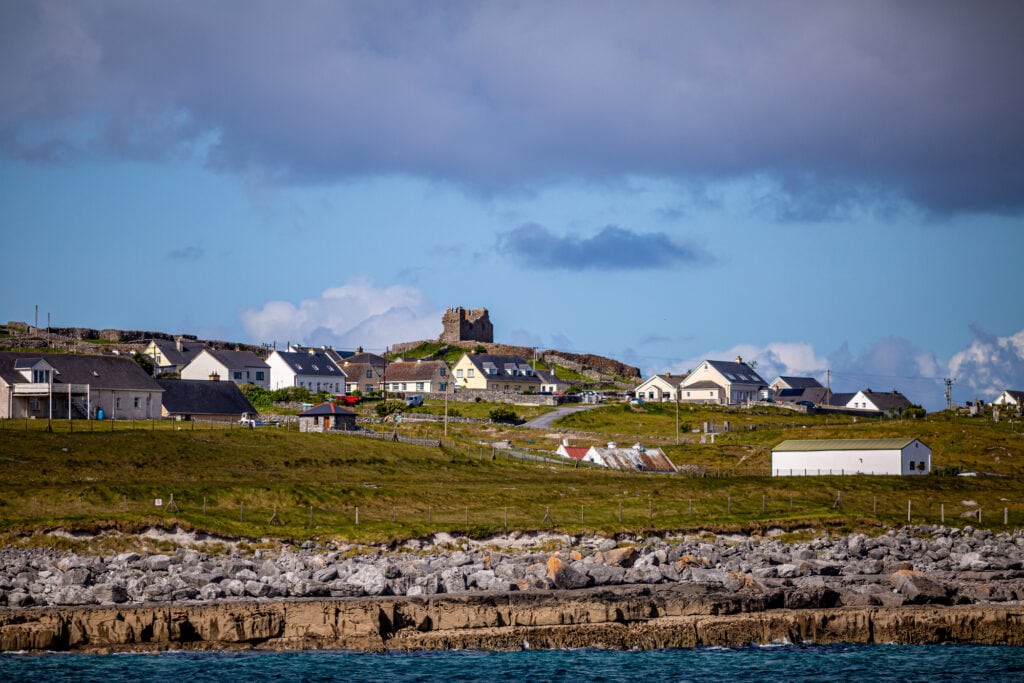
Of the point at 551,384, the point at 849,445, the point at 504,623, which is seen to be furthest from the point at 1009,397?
the point at 504,623

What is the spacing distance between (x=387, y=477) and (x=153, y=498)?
1550 centimetres

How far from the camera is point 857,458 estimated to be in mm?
75062

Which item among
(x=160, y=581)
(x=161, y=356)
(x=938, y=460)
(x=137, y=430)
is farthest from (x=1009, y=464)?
(x=161, y=356)

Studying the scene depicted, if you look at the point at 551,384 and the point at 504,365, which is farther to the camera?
the point at 551,384

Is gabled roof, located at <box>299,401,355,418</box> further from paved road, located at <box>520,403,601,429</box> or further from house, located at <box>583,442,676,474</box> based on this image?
paved road, located at <box>520,403,601,429</box>

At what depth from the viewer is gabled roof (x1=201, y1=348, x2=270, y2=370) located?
129375mm

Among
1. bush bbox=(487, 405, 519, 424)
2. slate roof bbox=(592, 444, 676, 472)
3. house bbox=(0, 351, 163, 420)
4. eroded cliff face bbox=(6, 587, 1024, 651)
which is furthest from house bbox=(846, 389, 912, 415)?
eroded cliff face bbox=(6, 587, 1024, 651)

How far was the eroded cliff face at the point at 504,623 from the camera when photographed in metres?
33.7

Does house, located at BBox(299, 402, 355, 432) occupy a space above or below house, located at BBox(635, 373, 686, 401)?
below

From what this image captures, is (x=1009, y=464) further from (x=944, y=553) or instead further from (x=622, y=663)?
(x=622, y=663)

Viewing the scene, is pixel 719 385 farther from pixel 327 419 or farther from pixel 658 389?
pixel 327 419

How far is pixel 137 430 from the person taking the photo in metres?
72.7

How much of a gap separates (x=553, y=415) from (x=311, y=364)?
33.3 m

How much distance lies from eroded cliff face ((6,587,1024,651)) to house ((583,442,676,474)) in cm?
4034
